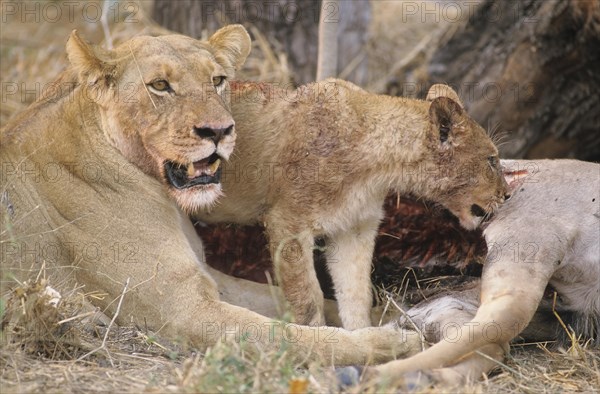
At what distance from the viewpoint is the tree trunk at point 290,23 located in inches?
320

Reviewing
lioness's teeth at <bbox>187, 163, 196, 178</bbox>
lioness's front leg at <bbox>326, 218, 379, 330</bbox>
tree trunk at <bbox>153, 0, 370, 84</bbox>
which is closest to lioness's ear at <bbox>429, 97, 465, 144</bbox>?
lioness's front leg at <bbox>326, 218, 379, 330</bbox>

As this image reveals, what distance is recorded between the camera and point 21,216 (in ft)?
15.0

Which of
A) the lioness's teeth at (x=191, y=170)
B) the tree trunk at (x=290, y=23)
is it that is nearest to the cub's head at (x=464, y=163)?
the lioness's teeth at (x=191, y=170)

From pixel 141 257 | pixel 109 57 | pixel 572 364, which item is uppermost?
pixel 109 57

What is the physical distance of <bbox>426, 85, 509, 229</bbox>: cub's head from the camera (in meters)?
5.07

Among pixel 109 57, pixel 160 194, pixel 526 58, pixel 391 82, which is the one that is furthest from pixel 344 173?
pixel 391 82

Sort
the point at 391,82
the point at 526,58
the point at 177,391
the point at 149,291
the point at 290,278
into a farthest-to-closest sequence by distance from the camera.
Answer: the point at 391,82 < the point at 526,58 < the point at 290,278 < the point at 149,291 < the point at 177,391

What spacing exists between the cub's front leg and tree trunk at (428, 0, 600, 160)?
2.67 m

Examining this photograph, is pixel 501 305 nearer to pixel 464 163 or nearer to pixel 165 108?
pixel 464 163

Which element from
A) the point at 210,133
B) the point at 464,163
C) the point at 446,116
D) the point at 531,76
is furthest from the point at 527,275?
the point at 531,76

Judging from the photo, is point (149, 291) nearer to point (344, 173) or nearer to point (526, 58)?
point (344, 173)

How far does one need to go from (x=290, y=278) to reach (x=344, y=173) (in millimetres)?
611

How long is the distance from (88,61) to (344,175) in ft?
4.63

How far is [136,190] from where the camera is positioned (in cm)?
472
